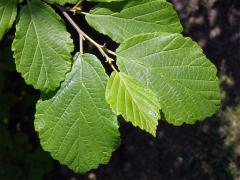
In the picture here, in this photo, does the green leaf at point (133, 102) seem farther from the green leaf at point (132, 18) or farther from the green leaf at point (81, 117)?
the green leaf at point (132, 18)

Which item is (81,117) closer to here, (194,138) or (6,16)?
(6,16)

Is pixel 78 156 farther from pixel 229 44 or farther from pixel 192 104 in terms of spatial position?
pixel 229 44

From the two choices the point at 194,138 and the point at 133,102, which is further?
the point at 194,138

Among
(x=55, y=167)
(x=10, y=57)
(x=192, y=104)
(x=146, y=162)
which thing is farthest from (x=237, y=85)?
(x=192, y=104)

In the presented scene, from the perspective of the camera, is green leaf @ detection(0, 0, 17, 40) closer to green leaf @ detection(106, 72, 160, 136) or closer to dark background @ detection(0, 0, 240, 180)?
green leaf @ detection(106, 72, 160, 136)

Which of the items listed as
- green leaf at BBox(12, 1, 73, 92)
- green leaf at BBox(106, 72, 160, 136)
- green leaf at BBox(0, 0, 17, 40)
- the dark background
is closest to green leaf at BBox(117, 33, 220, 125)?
green leaf at BBox(106, 72, 160, 136)

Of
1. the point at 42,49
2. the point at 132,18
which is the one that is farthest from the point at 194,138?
the point at 42,49

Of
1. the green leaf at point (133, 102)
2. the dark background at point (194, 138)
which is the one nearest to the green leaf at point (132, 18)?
the green leaf at point (133, 102)

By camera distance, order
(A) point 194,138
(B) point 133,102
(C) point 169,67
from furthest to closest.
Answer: (A) point 194,138 < (C) point 169,67 < (B) point 133,102
